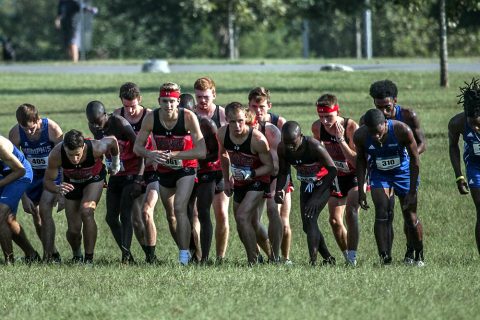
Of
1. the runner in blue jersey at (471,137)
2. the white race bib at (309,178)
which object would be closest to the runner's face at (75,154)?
the white race bib at (309,178)

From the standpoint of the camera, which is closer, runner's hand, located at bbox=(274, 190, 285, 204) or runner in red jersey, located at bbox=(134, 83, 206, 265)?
runner's hand, located at bbox=(274, 190, 285, 204)

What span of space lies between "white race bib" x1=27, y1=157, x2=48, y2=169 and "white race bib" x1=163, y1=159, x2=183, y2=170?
199cm

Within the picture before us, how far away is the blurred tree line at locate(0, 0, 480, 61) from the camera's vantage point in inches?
1973

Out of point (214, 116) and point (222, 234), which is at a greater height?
point (214, 116)

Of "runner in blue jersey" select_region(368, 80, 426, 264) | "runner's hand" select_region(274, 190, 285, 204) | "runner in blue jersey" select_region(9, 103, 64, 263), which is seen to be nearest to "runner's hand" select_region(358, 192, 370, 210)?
"runner in blue jersey" select_region(368, 80, 426, 264)

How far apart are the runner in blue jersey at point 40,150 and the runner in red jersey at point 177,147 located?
59.4 inches

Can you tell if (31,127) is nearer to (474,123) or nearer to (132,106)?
(132,106)

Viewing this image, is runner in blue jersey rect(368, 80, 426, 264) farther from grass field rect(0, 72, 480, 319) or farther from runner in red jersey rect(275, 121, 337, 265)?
grass field rect(0, 72, 480, 319)

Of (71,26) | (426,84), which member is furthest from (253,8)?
(426,84)

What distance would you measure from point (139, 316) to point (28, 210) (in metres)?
5.87

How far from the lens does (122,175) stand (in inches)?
638

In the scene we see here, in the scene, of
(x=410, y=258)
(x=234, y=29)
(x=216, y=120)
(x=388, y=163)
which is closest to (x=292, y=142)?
(x=388, y=163)

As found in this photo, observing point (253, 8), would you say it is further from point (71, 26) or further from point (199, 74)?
point (199, 74)

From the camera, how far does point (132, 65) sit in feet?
137
